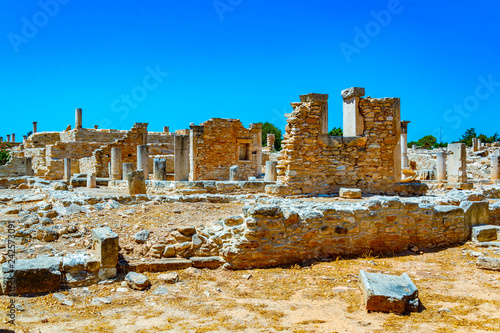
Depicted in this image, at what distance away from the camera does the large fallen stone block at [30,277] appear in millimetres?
4758

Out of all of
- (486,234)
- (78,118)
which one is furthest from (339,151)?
(78,118)

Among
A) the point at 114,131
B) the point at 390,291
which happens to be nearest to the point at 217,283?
the point at 390,291

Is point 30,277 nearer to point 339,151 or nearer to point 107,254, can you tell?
point 107,254

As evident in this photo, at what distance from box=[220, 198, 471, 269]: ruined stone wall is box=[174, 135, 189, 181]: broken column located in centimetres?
770

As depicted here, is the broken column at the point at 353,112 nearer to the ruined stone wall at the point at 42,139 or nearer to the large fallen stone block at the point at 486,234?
the large fallen stone block at the point at 486,234

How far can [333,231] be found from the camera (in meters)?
6.81

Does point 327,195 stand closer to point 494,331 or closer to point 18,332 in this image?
point 494,331

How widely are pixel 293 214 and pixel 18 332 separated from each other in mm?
4207

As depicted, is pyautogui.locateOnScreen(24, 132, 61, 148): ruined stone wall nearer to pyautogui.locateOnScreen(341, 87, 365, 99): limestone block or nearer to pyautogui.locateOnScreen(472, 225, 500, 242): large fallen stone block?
pyautogui.locateOnScreen(341, 87, 365, 99): limestone block

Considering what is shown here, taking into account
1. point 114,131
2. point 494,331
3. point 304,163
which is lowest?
point 494,331

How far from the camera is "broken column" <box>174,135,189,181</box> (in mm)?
14016

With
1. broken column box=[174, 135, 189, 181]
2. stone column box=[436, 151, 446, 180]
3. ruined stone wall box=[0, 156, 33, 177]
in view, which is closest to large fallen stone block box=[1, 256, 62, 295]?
broken column box=[174, 135, 189, 181]

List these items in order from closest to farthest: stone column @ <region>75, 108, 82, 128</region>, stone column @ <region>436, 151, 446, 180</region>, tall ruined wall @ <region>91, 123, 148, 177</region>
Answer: stone column @ <region>436, 151, 446, 180</region> < tall ruined wall @ <region>91, 123, 148, 177</region> < stone column @ <region>75, 108, 82, 128</region>

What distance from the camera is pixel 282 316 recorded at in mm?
4391
